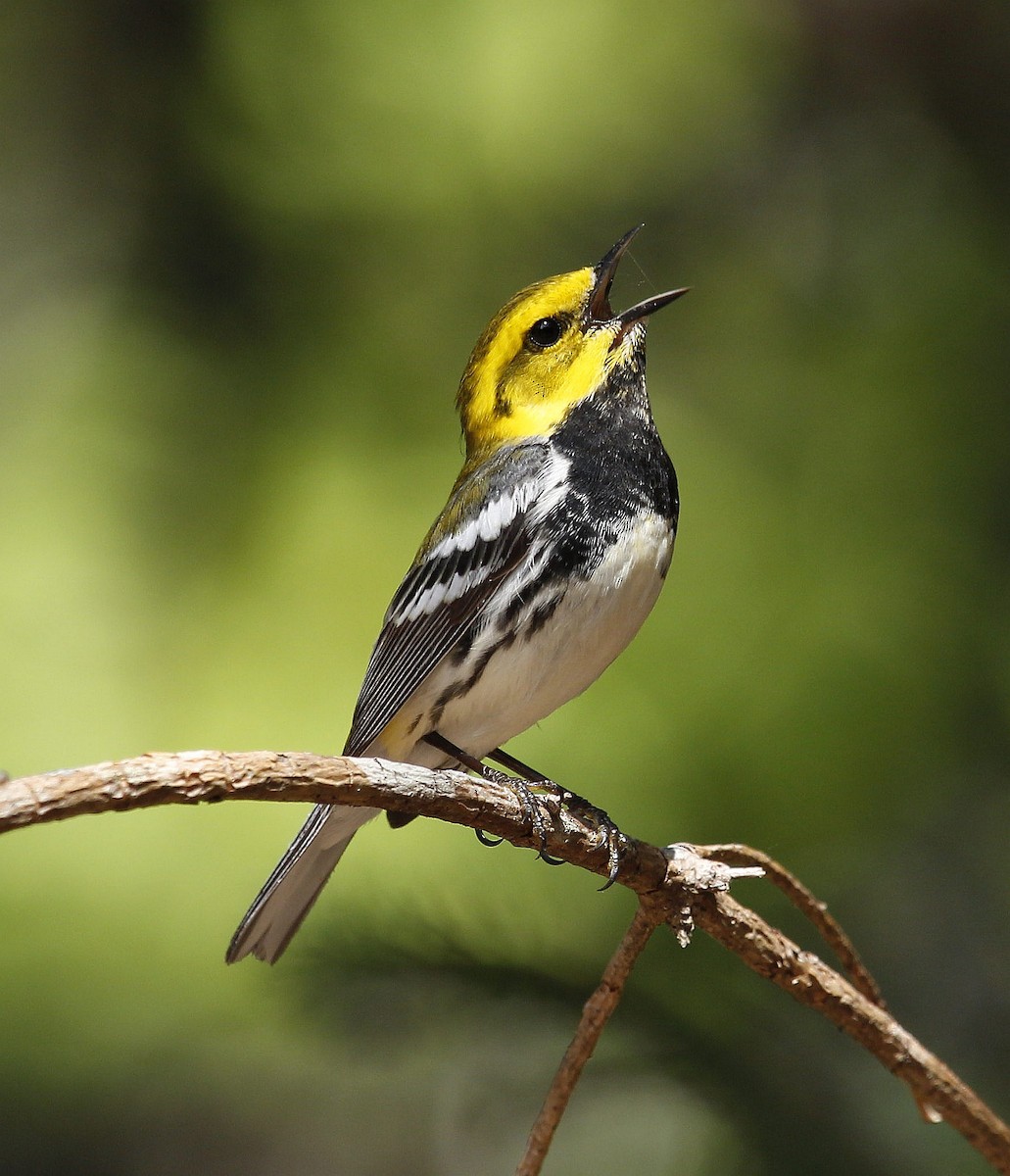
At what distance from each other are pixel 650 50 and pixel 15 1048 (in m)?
1.57

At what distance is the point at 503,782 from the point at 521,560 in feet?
0.78

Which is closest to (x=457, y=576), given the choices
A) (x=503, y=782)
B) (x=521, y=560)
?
(x=521, y=560)

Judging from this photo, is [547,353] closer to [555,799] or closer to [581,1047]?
[555,799]

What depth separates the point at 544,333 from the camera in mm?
1447

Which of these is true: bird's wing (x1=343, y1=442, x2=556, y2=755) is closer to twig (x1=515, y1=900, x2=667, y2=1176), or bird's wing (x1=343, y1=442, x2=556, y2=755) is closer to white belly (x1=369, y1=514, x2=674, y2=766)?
white belly (x1=369, y1=514, x2=674, y2=766)

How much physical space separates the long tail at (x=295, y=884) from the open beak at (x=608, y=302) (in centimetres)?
63

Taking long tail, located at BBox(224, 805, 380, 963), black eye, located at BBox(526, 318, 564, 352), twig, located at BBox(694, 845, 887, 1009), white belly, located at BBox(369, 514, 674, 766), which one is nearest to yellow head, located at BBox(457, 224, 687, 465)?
black eye, located at BBox(526, 318, 564, 352)

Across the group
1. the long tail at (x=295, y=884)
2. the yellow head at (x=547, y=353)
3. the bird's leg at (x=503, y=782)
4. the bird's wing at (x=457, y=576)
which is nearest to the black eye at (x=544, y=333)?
the yellow head at (x=547, y=353)

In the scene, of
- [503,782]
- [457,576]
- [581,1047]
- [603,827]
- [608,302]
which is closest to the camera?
[581,1047]

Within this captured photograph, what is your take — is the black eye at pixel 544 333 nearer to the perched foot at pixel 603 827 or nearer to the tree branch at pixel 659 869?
the perched foot at pixel 603 827

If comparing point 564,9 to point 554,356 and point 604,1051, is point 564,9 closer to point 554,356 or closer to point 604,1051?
point 554,356

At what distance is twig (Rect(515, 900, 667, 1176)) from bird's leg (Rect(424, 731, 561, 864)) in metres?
0.11

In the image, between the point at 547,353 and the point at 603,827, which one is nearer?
the point at 603,827

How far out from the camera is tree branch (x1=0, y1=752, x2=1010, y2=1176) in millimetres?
706
